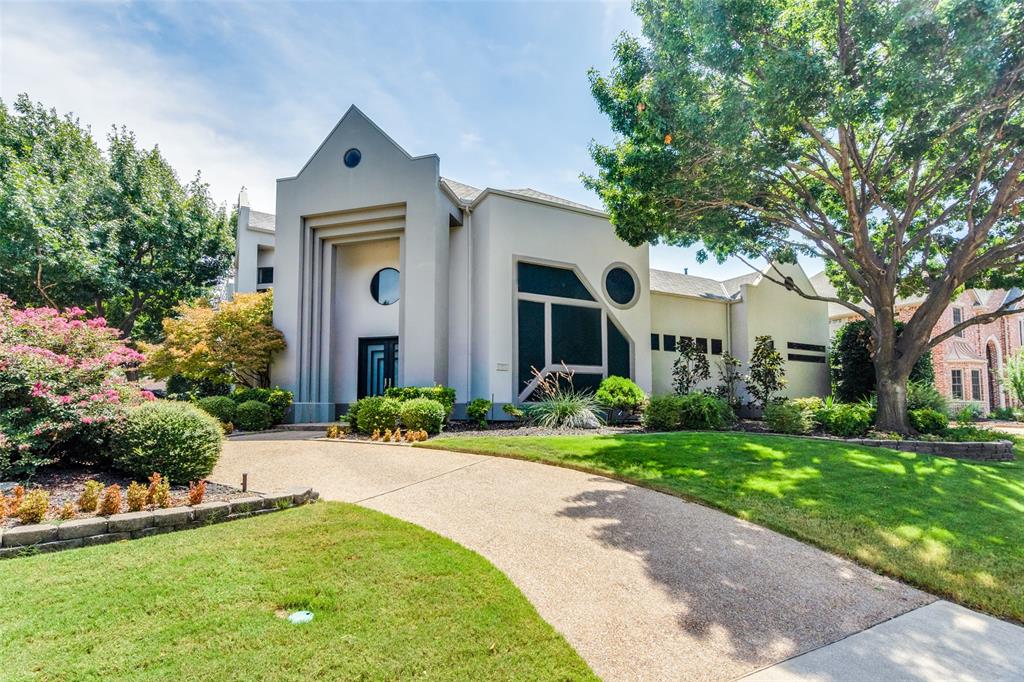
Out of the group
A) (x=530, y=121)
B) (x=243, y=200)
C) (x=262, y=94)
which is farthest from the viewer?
(x=243, y=200)

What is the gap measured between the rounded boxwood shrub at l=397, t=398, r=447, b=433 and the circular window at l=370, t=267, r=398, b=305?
18.5ft

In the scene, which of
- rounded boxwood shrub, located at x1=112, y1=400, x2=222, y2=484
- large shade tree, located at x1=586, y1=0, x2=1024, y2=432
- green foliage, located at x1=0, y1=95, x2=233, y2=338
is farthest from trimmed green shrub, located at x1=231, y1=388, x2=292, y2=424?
large shade tree, located at x1=586, y1=0, x2=1024, y2=432

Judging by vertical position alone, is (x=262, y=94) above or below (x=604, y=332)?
above

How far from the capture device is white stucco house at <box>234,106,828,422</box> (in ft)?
45.1

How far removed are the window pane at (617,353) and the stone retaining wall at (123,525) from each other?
36.7 feet

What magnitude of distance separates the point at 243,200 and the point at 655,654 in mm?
25242

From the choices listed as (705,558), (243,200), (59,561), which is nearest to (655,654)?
(705,558)

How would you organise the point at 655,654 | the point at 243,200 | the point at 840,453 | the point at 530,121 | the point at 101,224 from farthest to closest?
the point at 243,200, the point at 101,224, the point at 530,121, the point at 840,453, the point at 655,654

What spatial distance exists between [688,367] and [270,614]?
17.1 metres

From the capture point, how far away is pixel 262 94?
32.5ft

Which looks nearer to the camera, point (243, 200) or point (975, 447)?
point (975, 447)

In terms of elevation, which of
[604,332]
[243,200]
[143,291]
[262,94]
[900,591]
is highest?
[243,200]

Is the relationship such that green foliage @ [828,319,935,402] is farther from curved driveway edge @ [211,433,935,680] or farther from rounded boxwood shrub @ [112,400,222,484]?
rounded boxwood shrub @ [112,400,222,484]

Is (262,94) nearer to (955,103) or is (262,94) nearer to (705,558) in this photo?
(705,558)
